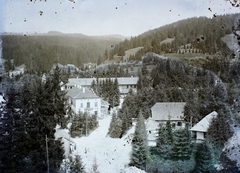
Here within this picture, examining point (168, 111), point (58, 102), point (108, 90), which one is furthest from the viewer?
point (108, 90)

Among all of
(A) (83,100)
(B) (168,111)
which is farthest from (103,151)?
(B) (168,111)

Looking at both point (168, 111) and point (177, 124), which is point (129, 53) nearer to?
point (168, 111)

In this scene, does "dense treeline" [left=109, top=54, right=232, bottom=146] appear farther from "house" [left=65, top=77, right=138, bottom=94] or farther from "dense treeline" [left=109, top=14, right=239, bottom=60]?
"dense treeline" [left=109, top=14, right=239, bottom=60]

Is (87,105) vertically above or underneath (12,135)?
above

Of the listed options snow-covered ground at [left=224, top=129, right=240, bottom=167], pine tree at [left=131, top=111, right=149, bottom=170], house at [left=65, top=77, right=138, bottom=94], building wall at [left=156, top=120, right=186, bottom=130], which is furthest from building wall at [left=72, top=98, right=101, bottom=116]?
snow-covered ground at [left=224, top=129, right=240, bottom=167]

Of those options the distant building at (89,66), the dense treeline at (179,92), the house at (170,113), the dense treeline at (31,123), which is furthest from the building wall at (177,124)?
the dense treeline at (31,123)

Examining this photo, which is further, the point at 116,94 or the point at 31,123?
the point at 116,94

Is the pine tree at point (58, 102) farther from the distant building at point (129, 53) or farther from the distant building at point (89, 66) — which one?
the distant building at point (129, 53)
